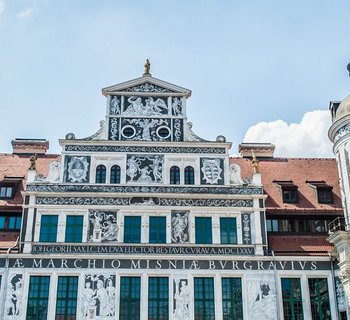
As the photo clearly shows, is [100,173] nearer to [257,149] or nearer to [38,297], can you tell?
[38,297]

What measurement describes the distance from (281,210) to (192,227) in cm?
463

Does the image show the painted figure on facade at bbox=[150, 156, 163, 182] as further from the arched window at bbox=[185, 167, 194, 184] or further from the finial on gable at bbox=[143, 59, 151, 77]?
the finial on gable at bbox=[143, 59, 151, 77]

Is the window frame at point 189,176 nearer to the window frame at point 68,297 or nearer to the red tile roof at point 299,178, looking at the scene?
the red tile roof at point 299,178

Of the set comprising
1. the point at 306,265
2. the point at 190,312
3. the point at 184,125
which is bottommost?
the point at 190,312

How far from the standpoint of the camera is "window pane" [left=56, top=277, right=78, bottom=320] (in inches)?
997

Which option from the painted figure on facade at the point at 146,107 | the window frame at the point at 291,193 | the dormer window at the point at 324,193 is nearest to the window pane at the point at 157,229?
the painted figure on facade at the point at 146,107

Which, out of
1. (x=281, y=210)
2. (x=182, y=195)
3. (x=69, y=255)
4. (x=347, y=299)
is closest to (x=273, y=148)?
(x=281, y=210)

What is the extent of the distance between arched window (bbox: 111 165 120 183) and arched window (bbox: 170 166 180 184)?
255 centimetres

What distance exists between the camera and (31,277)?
25.9m

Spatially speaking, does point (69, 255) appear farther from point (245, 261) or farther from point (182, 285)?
point (245, 261)

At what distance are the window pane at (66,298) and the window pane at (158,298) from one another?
3.26 m

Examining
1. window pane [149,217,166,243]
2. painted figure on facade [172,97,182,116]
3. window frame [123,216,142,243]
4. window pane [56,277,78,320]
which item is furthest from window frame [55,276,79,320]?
painted figure on facade [172,97,182,116]

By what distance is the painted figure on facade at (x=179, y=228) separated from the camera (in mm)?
27000

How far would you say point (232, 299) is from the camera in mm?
26094
